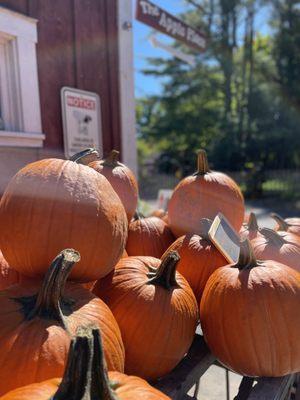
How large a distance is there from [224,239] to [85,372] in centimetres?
91

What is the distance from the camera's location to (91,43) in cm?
358

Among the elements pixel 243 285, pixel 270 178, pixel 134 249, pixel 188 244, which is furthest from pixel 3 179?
pixel 270 178

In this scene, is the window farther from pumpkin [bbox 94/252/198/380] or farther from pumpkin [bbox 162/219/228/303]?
pumpkin [bbox 94/252/198/380]

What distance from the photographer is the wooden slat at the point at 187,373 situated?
1165 millimetres

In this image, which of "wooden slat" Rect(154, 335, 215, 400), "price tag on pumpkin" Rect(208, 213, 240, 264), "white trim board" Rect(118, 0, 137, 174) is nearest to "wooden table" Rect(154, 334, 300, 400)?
"wooden slat" Rect(154, 335, 215, 400)

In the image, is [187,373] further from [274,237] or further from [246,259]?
[274,237]

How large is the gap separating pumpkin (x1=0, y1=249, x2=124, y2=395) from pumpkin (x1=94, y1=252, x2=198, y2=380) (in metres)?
0.17

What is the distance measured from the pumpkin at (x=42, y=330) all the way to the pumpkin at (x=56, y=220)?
0.50 feet

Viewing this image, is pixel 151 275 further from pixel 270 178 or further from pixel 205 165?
pixel 270 178

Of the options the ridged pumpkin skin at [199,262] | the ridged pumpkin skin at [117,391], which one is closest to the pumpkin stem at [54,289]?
the ridged pumpkin skin at [117,391]

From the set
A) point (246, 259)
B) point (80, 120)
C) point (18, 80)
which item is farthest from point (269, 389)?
point (80, 120)

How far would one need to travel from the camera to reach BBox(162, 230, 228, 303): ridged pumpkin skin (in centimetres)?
146

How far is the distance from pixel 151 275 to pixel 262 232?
0.70 meters

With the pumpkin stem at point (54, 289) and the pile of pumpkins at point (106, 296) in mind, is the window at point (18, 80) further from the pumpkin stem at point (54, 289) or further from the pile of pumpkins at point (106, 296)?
the pumpkin stem at point (54, 289)
